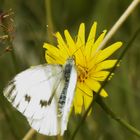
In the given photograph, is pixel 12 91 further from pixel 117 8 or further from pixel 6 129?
pixel 117 8

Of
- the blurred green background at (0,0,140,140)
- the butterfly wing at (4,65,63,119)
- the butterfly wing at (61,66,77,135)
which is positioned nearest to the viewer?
the butterfly wing at (61,66,77,135)

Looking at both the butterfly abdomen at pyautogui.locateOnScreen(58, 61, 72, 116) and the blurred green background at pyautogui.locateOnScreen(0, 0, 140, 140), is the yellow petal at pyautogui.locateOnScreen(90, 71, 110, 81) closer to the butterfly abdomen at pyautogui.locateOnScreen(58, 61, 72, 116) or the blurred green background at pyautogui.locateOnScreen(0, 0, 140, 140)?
the butterfly abdomen at pyautogui.locateOnScreen(58, 61, 72, 116)

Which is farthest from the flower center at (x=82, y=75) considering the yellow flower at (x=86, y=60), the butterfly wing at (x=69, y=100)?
the butterfly wing at (x=69, y=100)

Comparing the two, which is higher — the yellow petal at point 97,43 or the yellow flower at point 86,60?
the yellow petal at point 97,43

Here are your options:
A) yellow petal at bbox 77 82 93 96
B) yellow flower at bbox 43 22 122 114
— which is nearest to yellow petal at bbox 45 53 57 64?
yellow flower at bbox 43 22 122 114

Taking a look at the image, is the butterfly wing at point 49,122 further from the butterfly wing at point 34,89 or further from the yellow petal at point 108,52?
the yellow petal at point 108,52

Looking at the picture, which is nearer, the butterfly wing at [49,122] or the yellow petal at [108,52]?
the butterfly wing at [49,122]

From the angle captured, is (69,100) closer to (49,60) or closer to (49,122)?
(49,122)

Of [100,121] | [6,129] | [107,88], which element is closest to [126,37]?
[107,88]
